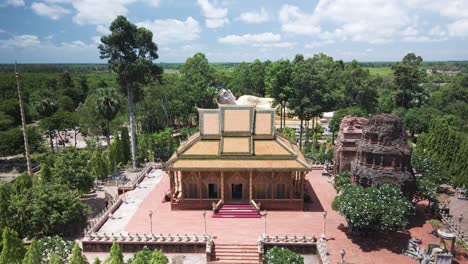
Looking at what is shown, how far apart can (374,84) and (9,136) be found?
5983cm

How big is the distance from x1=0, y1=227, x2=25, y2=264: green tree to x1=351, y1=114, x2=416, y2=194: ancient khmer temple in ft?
81.5

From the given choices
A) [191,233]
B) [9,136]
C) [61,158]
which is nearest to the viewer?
[191,233]

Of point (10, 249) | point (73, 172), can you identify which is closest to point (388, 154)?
point (10, 249)

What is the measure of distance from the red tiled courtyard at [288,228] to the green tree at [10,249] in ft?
27.5

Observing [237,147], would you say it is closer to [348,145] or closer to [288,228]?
[288,228]

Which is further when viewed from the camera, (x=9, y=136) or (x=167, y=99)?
(x=167, y=99)

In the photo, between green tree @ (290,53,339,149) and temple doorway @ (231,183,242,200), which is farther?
green tree @ (290,53,339,149)

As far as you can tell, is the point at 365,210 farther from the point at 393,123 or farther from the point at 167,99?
the point at 167,99

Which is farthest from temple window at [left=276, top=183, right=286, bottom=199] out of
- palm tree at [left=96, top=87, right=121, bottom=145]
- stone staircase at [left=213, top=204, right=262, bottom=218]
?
palm tree at [left=96, top=87, right=121, bottom=145]

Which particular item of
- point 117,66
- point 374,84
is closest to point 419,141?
point 374,84

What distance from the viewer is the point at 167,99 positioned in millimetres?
62719

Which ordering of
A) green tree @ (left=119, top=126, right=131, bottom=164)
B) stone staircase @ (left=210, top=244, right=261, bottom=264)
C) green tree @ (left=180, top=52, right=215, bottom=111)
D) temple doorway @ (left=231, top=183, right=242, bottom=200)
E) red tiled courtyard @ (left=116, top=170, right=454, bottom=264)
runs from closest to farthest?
red tiled courtyard @ (left=116, top=170, right=454, bottom=264)
stone staircase @ (left=210, top=244, right=261, bottom=264)
temple doorway @ (left=231, top=183, right=242, bottom=200)
green tree @ (left=119, top=126, right=131, bottom=164)
green tree @ (left=180, top=52, right=215, bottom=111)

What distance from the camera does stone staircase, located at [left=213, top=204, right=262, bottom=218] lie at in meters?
28.4

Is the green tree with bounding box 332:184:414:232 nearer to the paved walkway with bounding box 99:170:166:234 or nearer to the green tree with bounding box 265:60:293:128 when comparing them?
the paved walkway with bounding box 99:170:166:234
